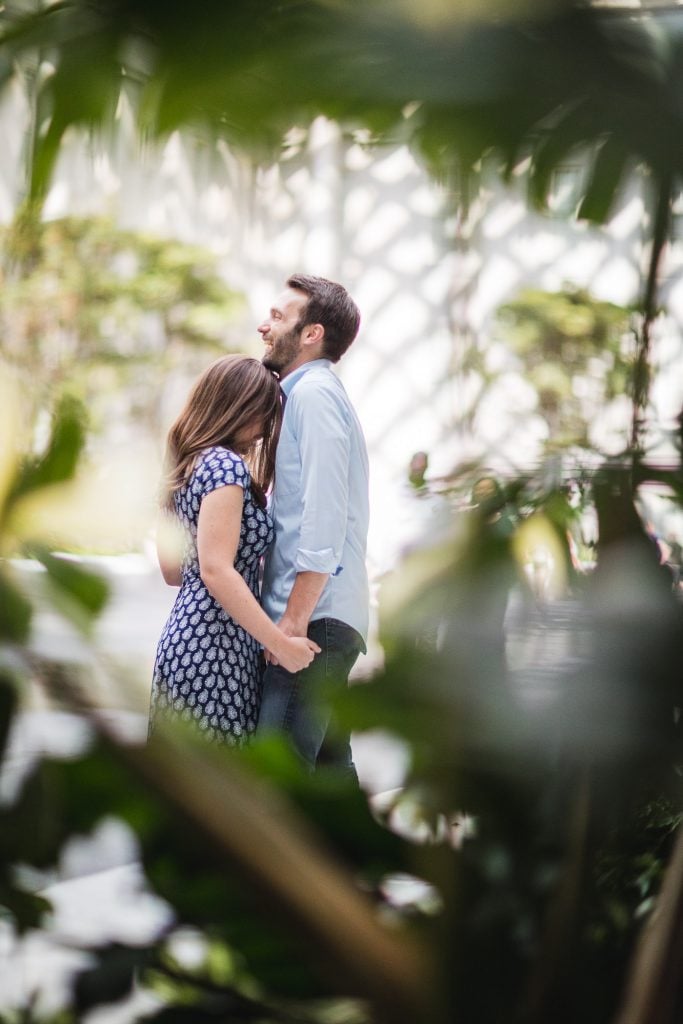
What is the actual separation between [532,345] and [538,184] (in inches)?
1.7

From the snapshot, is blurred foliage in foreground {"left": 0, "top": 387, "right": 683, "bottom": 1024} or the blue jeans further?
the blue jeans

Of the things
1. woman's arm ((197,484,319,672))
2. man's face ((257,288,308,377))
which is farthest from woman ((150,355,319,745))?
man's face ((257,288,308,377))

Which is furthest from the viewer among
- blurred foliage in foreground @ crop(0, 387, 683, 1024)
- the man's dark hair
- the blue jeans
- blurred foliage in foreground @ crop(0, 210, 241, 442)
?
blurred foliage in foreground @ crop(0, 210, 241, 442)

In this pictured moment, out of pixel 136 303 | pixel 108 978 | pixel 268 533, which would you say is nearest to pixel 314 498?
pixel 268 533

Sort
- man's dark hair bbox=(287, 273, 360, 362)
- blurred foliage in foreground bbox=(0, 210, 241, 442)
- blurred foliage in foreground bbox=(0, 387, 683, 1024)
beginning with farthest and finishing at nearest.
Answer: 1. blurred foliage in foreground bbox=(0, 210, 241, 442)
2. man's dark hair bbox=(287, 273, 360, 362)
3. blurred foliage in foreground bbox=(0, 387, 683, 1024)

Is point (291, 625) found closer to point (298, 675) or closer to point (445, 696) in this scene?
point (298, 675)

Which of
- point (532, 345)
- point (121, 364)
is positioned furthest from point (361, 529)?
point (121, 364)

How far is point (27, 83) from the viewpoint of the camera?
0.85 feet

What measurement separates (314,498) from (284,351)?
0.33 m

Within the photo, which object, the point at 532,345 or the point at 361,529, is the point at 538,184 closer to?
the point at 532,345

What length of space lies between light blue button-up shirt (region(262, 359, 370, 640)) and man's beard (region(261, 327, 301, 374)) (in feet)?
0.15

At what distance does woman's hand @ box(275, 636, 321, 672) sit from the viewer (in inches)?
69.2

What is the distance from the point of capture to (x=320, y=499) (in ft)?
5.72

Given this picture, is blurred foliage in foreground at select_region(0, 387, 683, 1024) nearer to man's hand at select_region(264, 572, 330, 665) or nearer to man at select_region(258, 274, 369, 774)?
man at select_region(258, 274, 369, 774)
